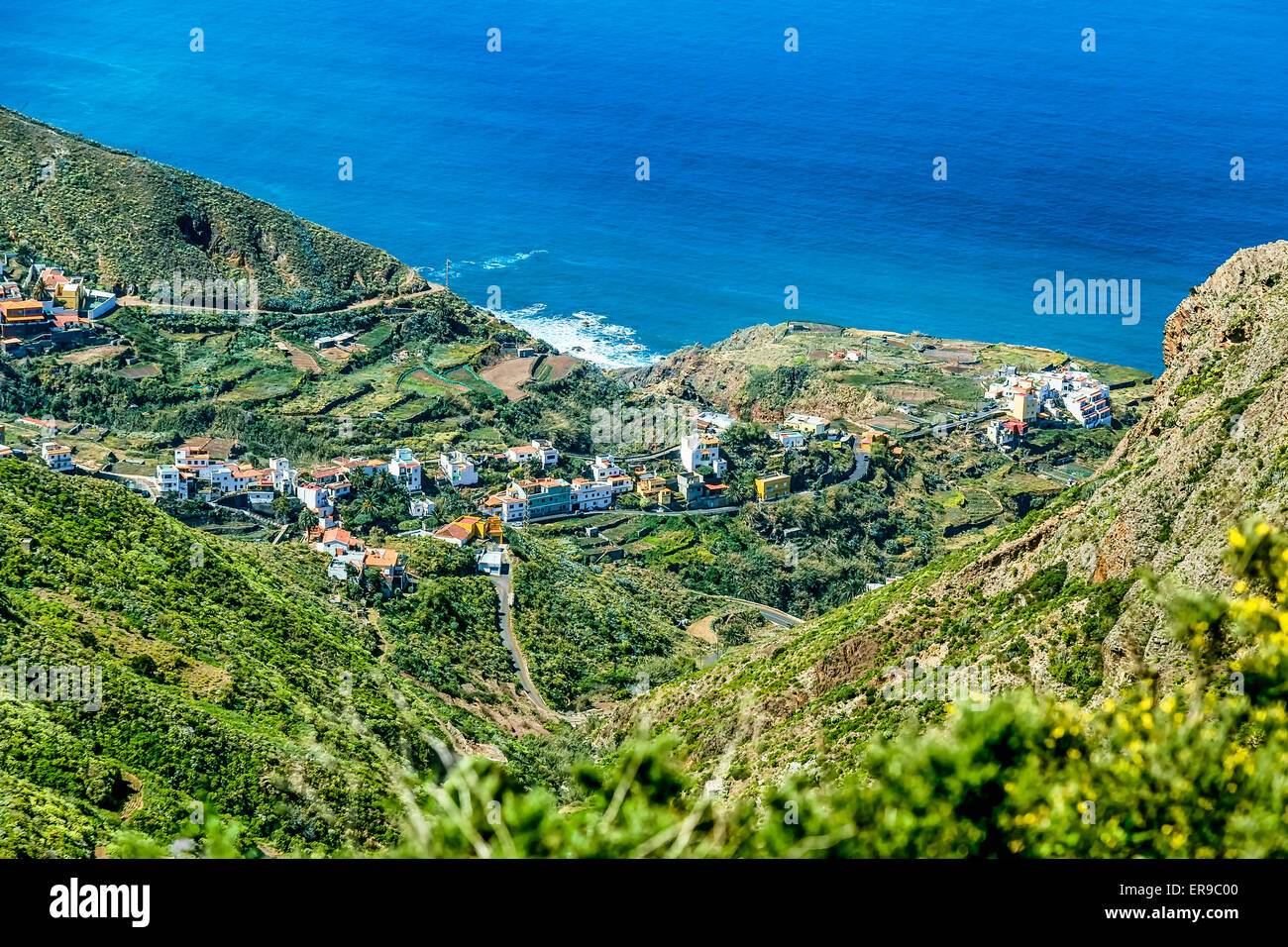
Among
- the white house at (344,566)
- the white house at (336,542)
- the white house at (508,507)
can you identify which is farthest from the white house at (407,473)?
the white house at (344,566)

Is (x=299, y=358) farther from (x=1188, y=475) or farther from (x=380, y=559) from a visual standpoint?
(x=1188, y=475)

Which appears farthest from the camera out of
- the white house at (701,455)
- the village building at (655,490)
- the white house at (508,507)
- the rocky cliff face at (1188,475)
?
the white house at (701,455)

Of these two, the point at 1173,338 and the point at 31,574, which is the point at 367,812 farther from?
the point at 1173,338

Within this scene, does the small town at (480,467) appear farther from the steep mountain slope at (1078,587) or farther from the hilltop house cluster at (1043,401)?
the steep mountain slope at (1078,587)

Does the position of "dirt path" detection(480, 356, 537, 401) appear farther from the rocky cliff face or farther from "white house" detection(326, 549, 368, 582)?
the rocky cliff face

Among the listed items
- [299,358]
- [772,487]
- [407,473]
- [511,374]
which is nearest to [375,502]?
[407,473]

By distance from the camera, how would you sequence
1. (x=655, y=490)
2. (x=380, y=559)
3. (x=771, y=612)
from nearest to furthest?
(x=380, y=559)
(x=771, y=612)
(x=655, y=490)
